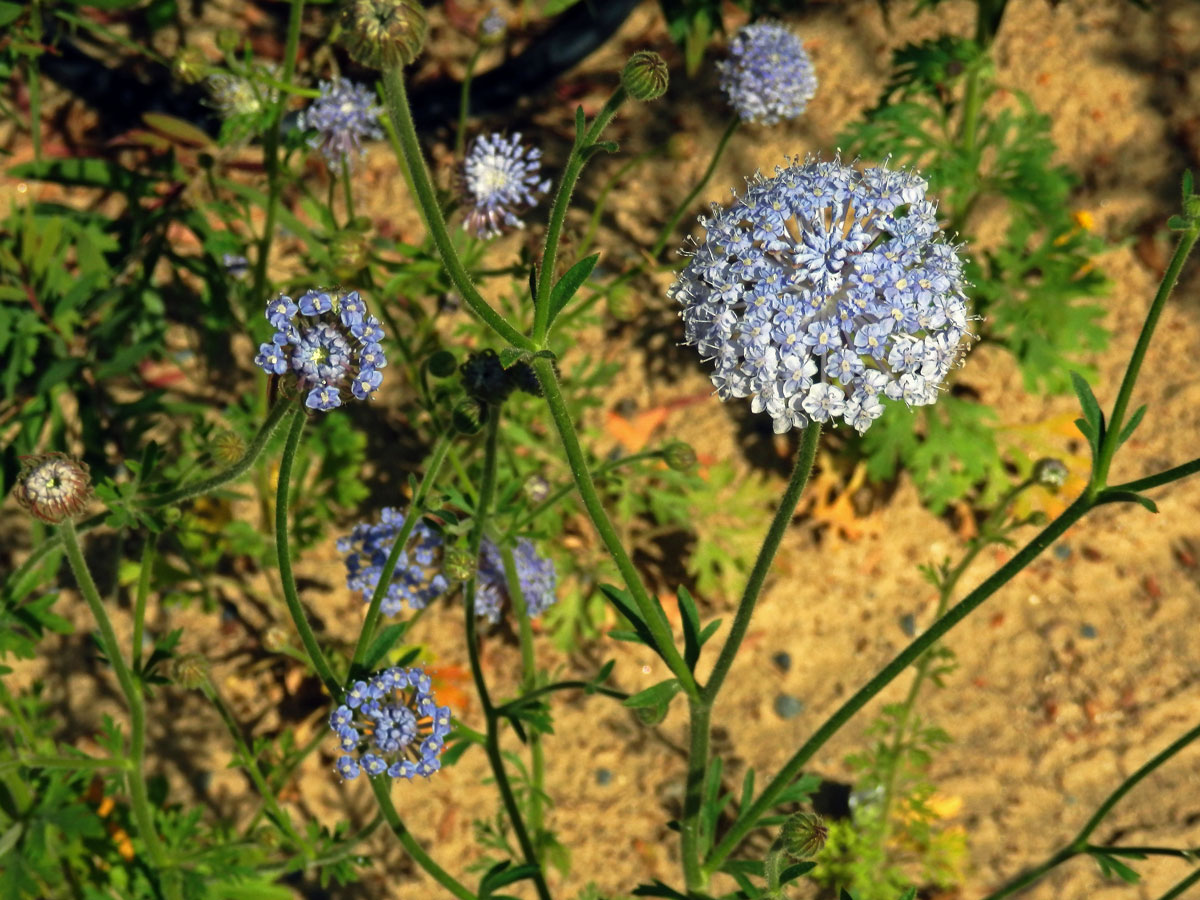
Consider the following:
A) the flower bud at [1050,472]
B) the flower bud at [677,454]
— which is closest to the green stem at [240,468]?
the flower bud at [677,454]

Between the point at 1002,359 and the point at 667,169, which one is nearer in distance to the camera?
the point at 1002,359

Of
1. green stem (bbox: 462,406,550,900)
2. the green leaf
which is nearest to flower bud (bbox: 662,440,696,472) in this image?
green stem (bbox: 462,406,550,900)

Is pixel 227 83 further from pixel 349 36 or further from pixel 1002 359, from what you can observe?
pixel 1002 359

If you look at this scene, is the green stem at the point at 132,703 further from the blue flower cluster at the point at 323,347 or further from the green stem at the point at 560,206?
the green stem at the point at 560,206

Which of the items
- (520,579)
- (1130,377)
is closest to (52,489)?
(520,579)

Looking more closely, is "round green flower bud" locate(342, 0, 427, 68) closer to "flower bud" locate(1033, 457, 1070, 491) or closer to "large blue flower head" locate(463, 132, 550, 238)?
"large blue flower head" locate(463, 132, 550, 238)

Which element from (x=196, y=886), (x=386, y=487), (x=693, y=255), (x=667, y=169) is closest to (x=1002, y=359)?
(x=667, y=169)
